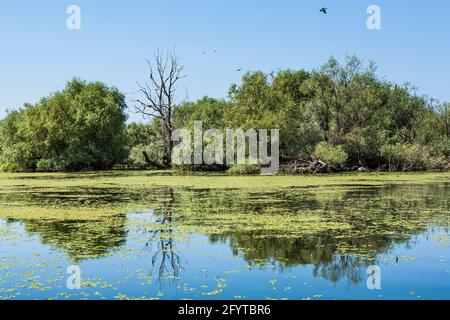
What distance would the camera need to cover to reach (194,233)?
12336 millimetres

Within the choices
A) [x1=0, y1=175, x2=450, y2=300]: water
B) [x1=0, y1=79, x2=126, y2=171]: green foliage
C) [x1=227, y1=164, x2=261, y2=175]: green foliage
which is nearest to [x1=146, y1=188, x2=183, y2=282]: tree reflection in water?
[x1=0, y1=175, x2=450, y2=300]: water

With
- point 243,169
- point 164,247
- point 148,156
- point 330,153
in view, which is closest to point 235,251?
point 164,247

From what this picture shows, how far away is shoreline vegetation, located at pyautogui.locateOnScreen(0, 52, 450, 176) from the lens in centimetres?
4078

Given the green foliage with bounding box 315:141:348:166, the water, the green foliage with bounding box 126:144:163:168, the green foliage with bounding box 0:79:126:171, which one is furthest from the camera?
the green foliage with bounding box 126:144:163:168

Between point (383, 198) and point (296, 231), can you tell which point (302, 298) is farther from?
point (383, 198)

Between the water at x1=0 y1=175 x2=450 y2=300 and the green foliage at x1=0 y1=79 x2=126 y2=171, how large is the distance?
33.2m

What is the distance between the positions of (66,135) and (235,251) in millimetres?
42826

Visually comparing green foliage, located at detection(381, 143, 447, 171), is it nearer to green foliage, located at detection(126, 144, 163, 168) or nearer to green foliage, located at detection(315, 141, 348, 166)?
green foliage, located at detection(315, 141, 348, 166)

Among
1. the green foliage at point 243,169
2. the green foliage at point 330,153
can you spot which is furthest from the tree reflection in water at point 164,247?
the green foliage at point 330,153

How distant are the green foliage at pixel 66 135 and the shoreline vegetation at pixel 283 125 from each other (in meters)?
0.09

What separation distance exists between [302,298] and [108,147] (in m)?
46.3

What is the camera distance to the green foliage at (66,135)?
50.0 meters

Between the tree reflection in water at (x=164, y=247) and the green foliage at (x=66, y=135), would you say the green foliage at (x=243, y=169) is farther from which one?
the tree reflection in water at (x=164, y=247)
